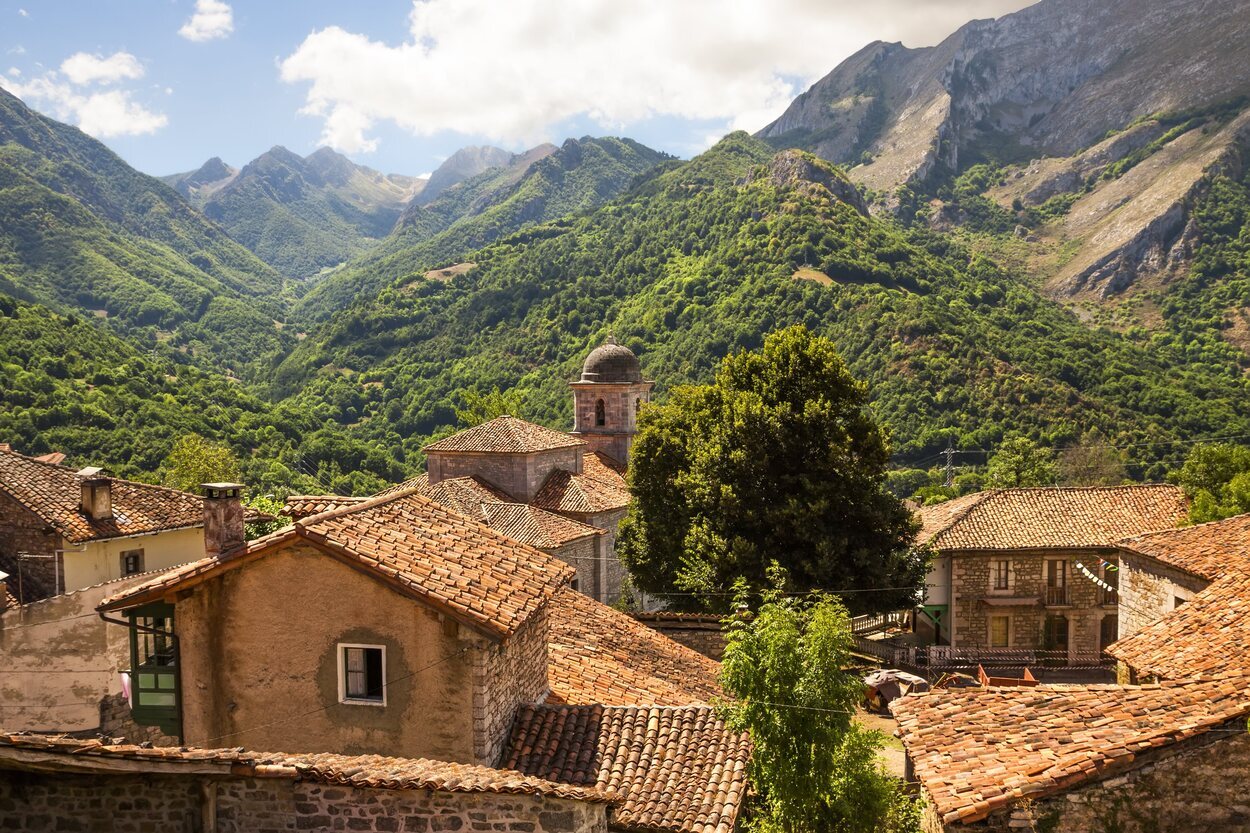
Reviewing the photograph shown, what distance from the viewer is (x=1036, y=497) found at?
34.3 m

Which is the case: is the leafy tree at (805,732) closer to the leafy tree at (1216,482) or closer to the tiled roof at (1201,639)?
the tiled roof at (1201,639)

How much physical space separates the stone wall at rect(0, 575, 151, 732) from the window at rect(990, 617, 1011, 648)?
25.9 meters

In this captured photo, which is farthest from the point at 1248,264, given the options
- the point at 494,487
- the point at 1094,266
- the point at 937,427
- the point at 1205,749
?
the point at 1205,749

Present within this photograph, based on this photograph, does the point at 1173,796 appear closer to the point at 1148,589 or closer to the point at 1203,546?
the point at 1203,546

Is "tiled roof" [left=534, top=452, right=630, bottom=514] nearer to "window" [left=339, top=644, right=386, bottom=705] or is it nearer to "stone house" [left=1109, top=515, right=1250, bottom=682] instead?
"stone house" [left=1109, top=515, right=1250, bottom=682]

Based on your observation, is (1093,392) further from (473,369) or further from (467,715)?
(467,715)

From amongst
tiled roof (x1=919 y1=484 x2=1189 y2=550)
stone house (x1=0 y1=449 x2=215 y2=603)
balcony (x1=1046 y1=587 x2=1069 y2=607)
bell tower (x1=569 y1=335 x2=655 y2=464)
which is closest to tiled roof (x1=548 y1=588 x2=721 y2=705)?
stone house (x1=0 y1=449 x2=215 y2=603)

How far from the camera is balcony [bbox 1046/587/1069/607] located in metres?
31.8

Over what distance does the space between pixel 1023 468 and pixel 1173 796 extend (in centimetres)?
5818

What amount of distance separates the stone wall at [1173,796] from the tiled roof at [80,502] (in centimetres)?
1809

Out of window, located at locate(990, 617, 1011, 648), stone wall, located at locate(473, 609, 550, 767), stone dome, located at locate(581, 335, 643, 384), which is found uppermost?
stone dome, located at locate(581, 335, 643, 384)

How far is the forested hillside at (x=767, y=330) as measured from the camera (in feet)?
255

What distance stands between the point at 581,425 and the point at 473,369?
55081 mm

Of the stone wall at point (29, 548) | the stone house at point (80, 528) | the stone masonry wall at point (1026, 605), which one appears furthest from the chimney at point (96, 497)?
the stone masonry wall at point (1026, 605)
